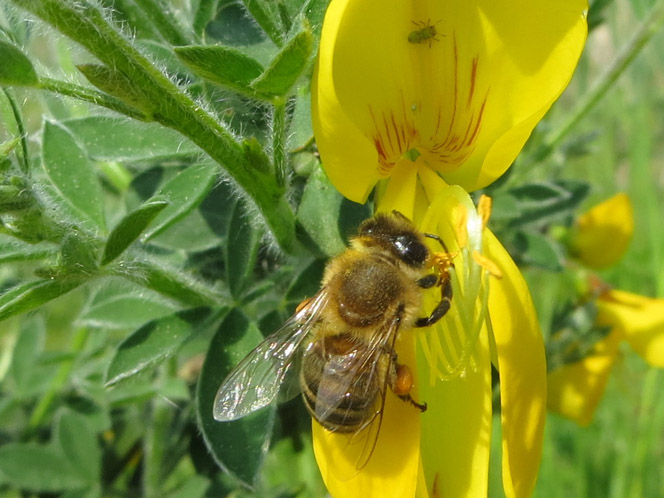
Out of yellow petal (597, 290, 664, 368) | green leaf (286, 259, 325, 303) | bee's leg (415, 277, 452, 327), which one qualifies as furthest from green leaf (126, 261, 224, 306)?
yellow petal (597, 290, 664, 368)

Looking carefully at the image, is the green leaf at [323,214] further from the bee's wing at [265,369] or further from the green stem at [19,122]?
the green stem at [19,122]

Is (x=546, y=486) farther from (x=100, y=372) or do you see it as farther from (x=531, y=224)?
(x=100, y=372)

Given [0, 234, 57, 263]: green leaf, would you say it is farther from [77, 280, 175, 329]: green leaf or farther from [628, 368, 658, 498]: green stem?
[628, 368, 658, 498]: green stem

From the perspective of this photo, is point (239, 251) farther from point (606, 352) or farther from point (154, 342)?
point (606, 352)

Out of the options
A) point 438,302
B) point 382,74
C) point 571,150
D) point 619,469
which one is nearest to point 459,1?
point 382,74

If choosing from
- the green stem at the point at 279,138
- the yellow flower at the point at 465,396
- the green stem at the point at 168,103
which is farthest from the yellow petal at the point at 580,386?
the green stem at the point at 279,138
